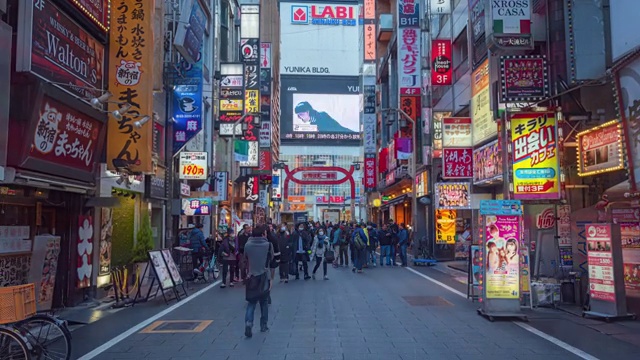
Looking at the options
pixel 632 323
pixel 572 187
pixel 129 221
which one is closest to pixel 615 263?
pixel 632 323

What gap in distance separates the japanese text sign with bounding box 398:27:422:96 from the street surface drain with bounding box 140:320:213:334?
2229 cm

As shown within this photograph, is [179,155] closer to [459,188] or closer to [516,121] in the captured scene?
[459,188]

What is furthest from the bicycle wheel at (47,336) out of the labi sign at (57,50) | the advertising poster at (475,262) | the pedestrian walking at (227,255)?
the pedestrian walking at (227,255)

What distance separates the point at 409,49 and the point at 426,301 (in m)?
20.4

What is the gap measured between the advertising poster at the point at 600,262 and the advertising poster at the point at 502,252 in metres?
1.35

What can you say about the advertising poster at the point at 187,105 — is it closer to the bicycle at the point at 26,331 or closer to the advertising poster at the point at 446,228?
the advertising poster at the point at 446,228

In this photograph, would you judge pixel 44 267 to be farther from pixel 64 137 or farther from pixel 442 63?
pixel 442 63

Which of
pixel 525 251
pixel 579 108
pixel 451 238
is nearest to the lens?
pixel 525 251

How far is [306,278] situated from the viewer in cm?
1783

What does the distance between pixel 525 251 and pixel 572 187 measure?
3.70m

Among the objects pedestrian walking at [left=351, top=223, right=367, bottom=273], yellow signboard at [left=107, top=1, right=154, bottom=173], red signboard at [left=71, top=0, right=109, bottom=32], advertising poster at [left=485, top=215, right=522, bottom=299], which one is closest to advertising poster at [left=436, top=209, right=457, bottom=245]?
pedestrian walking at [left=351, top=223, right=367, bottom=273]

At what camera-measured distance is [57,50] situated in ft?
34.9

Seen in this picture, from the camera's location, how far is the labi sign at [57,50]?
9406 mm

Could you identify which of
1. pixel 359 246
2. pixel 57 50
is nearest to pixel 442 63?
pixel 359 246
